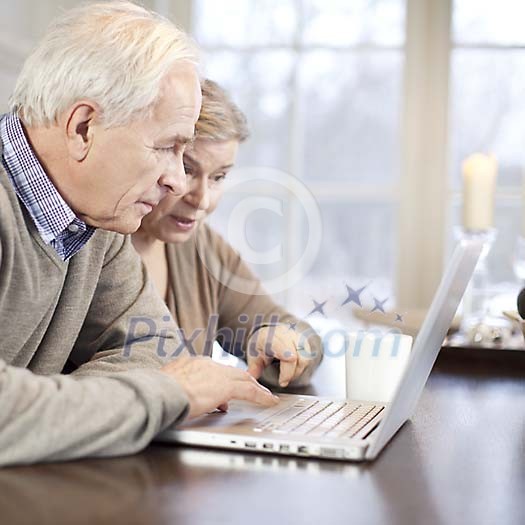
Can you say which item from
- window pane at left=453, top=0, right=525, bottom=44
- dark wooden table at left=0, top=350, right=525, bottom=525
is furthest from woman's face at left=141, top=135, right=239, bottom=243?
window pane at left=453, top=0, right=525, bottom=44

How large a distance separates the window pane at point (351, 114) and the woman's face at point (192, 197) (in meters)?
2.24

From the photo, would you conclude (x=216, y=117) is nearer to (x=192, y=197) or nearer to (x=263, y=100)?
(x=192, y=197)

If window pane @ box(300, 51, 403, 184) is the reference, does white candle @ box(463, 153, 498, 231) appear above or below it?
below

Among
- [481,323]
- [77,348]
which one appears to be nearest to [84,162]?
[77,348]

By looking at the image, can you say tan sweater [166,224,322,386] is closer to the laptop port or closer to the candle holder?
the candle holder

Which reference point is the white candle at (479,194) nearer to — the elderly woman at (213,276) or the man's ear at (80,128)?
the elderly woman at (213,276)

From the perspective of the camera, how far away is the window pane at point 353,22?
4.07m

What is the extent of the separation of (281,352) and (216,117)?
53cm

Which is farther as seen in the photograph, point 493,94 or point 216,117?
point 493,94

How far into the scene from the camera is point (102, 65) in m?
1.28

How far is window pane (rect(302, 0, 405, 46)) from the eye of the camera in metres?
4.07

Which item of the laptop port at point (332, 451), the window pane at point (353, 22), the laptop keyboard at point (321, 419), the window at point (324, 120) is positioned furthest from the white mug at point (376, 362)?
the window pane at point (353, 22)

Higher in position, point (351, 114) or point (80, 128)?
point (351, 114)

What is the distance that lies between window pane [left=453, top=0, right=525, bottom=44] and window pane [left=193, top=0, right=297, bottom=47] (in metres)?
0.74
